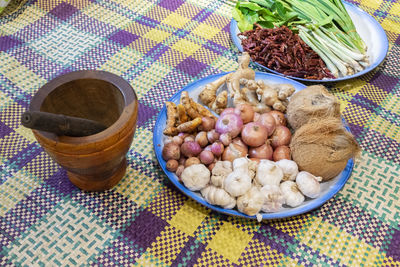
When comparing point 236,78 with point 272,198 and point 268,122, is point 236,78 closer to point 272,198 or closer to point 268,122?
point 268,122

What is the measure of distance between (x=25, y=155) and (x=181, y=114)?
2.02 feet

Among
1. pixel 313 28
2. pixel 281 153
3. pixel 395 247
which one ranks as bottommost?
pixel 395 247

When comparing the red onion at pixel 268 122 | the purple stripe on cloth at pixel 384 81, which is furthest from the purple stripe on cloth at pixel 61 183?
the purple stripe on cloth at pixel 384 81

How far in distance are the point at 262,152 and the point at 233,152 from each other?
0.11 m

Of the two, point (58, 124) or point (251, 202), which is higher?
point (58, 124)

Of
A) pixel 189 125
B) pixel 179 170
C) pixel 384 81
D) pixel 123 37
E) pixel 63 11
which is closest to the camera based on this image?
pixel 179 170

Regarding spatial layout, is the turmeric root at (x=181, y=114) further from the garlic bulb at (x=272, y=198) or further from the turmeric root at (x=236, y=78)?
the garlic bulb at (x=272, y=198)

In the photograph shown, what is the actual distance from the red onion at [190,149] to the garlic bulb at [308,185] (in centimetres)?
35

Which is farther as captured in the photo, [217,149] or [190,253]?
[217,149]

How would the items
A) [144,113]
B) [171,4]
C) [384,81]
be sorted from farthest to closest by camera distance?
[171,4] → [384,81] → [144,113]

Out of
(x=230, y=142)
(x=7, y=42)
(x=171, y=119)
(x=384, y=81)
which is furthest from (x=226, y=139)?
(x=7, y=42)

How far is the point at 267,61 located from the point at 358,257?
3.19ft

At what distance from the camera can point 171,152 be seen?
1121 millimetres

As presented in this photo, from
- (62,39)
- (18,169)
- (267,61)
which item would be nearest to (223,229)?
(18,169)
